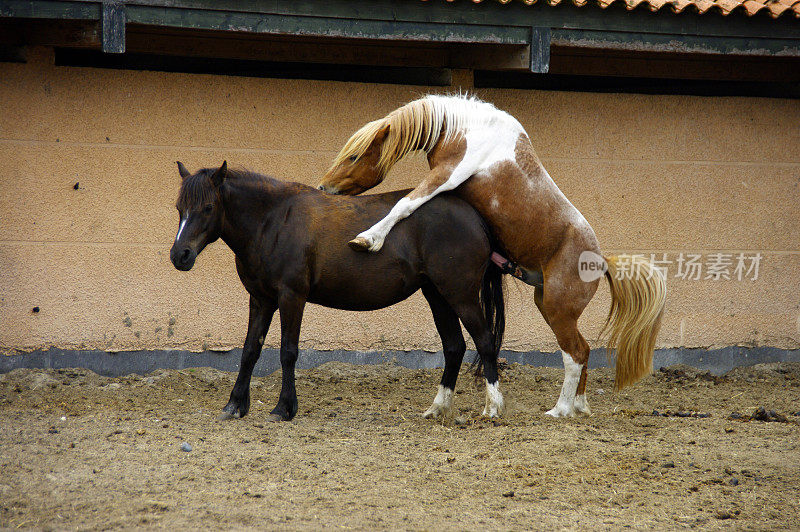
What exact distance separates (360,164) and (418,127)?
1.67 ft

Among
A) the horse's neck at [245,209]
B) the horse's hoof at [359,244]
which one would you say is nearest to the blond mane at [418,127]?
the horse's hoof at [359,244]

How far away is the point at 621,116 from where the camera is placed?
24.2 feet

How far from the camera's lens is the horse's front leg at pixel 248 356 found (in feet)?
17.7

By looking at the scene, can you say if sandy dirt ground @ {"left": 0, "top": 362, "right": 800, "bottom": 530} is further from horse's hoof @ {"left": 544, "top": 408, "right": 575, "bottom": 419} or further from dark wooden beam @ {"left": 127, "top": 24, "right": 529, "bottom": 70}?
dark wooden beam @ {"left": 127, "top": 24, "right": 529, "bottom": 70}

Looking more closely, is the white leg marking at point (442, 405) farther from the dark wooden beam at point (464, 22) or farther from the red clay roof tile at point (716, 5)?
the red clay roof tile at point (716, 5)

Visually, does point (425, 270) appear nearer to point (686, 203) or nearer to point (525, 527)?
point (525, 527)

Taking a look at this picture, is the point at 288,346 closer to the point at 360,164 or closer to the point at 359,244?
the point at 359,244

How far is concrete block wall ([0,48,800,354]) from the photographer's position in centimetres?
652

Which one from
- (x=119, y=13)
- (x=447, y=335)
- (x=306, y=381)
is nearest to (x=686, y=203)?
(x=447, y=335)

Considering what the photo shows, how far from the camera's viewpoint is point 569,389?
5.46 metres

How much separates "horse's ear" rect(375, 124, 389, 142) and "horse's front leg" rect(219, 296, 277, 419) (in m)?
1.37

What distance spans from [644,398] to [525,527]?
320cm

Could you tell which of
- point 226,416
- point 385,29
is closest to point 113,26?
point 385,29

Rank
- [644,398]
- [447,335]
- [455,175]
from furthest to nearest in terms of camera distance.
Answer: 1. [644,398]
2. [447,335]
3. [455,175]
